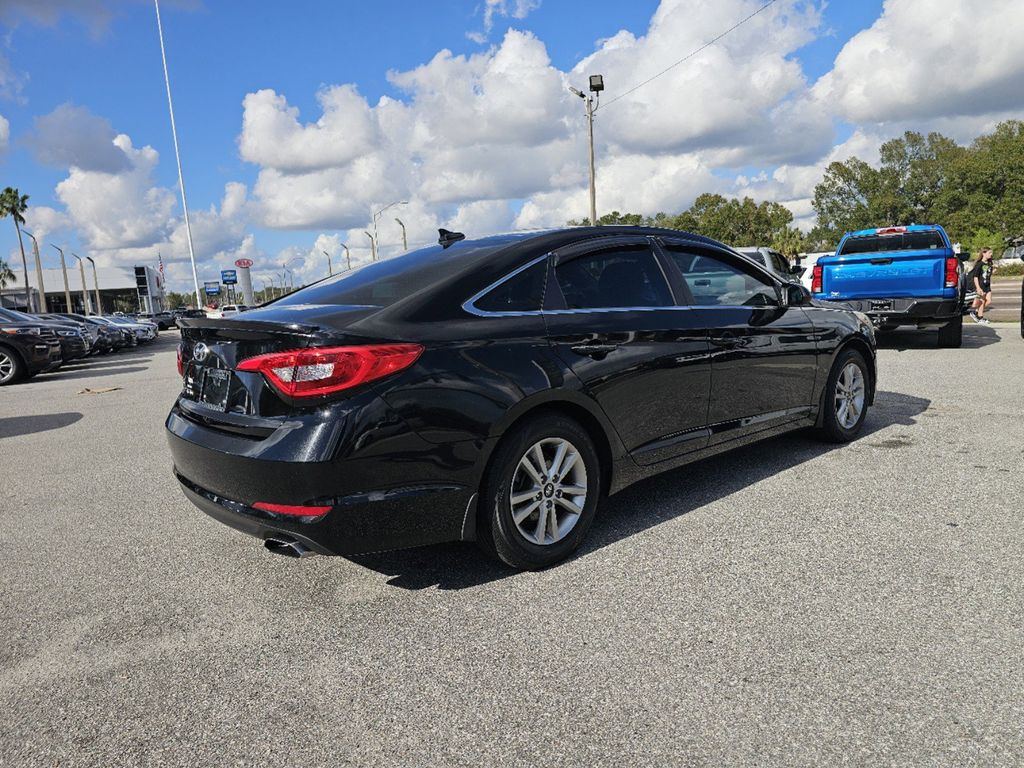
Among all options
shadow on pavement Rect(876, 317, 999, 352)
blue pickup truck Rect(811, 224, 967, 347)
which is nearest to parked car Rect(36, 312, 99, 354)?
blue pickup truck Rect(811, 224, 967, 347)

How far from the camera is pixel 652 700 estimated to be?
7.84ft

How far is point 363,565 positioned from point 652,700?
169 centimetres

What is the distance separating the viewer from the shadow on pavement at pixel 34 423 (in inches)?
313

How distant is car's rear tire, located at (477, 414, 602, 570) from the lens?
3223mm

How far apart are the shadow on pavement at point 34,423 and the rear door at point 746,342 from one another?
7.14 m

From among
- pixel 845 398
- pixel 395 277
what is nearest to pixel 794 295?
pixel 845 398

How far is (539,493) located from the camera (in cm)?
A: 340

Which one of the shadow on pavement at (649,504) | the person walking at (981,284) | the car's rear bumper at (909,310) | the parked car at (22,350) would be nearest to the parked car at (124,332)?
the parked car at (22,350)

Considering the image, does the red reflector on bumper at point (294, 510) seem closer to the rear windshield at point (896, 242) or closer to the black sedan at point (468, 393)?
the black sedan at point (468, 393)

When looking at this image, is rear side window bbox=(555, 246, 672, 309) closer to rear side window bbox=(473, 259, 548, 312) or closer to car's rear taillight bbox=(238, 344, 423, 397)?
rear side window bbox=(473, 259, 548, 312)

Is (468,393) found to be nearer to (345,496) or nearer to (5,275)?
(345,496)

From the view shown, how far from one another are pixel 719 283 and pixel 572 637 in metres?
2.61

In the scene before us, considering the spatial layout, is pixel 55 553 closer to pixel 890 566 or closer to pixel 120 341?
pixel 890 566

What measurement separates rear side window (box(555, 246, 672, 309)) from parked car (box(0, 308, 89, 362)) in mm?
13707
